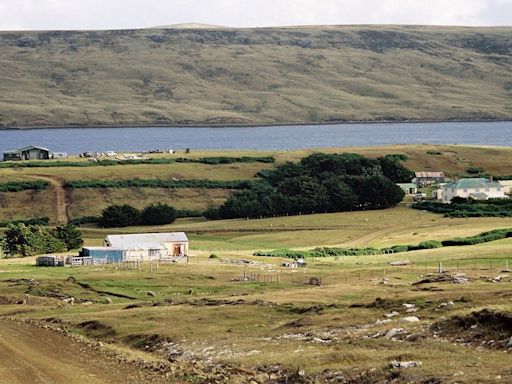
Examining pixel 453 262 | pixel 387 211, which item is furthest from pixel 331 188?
pixel 453 262

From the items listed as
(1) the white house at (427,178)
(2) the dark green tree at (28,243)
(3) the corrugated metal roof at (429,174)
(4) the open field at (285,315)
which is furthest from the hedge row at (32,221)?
(3) the corrugated metal roof at (429,174)

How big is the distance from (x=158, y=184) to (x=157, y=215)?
18.1 m

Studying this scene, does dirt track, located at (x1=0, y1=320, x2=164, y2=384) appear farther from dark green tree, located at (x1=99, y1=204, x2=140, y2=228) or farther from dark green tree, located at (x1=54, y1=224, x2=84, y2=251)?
dark green tree, located at (x1=99, y1=204, x2=140, y2=228)

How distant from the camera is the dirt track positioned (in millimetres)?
30469

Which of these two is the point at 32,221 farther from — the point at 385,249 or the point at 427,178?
the point at 427,178

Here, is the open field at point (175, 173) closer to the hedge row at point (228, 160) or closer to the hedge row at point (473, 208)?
the hedge row at point (228, 160)

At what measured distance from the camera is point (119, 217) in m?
108

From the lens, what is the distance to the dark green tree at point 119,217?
10788cm

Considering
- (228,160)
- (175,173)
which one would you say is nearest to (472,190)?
(175,173)

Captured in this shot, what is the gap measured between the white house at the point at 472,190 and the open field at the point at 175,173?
21.9 m

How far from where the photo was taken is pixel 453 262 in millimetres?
66188

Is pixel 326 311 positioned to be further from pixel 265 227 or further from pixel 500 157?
pixel 500 157

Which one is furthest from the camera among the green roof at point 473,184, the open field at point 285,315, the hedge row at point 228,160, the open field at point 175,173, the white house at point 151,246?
the hedge row at point 228,160

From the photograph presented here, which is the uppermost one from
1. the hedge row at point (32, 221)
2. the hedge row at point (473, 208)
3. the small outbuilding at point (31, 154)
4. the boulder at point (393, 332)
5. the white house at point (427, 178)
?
the small outbuilding at point (31, 154)
